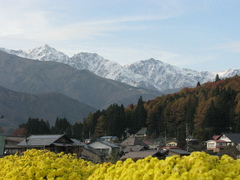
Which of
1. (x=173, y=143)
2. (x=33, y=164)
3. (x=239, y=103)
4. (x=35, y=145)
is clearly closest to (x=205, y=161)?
(x=33, y=164)

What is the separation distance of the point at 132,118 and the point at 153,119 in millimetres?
6891

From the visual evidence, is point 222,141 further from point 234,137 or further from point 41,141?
point 41,141

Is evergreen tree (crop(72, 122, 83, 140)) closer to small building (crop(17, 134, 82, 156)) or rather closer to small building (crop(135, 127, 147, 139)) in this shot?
small building (crop(135, 127, 147, 139))

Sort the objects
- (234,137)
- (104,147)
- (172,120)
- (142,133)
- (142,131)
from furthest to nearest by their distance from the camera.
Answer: (172,120), (142,131), (142,133), (104,147), (234,137)

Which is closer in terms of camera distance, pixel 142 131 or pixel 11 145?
pixel 11 145

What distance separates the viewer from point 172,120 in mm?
106812

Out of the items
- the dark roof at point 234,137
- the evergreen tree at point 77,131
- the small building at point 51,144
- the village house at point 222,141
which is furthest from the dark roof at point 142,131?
the small building at point 51,144

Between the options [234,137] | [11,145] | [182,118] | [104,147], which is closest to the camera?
[11,145]

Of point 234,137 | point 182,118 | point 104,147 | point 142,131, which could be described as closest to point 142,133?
point 142,131

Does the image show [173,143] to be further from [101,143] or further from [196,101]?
[196,101]

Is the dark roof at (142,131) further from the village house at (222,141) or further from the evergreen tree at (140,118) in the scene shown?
the village house at (222,141)

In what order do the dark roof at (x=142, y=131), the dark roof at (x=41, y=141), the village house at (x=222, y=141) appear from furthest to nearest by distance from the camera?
the dark roof at (x=142, y=131) < the village house at (x=222, y=141) < the dark roof at (x=41, y=141)

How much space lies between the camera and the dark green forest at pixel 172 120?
282ft

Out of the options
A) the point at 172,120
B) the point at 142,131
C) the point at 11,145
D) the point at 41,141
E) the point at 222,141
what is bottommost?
the point at 11,145
